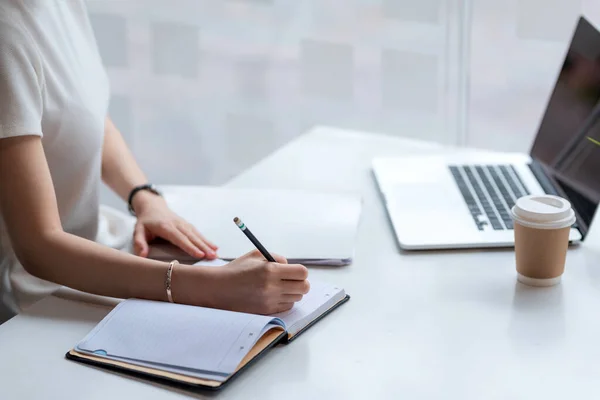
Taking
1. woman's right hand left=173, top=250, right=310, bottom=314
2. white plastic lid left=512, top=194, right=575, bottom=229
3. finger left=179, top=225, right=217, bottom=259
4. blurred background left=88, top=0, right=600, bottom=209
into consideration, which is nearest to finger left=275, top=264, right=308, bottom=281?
woman's right hand left=173, top=250, right=310, bottom=314

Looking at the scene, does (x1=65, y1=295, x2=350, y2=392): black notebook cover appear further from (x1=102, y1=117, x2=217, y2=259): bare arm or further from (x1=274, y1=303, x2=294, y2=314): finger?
(x1=102, y1=117, x2=217, y2=259): bare arm

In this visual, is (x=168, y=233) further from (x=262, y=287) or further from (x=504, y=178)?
(x=504, y=178)

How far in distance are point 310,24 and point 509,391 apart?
5.33 ft

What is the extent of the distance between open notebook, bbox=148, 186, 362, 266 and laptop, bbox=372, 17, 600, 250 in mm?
96

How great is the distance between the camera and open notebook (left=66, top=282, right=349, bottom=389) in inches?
34.3

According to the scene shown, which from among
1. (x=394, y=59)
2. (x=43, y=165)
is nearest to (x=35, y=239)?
(x=43, y=165)

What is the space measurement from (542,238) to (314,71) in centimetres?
138

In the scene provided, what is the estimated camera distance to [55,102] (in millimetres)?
1187

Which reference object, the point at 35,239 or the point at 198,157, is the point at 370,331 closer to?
the point at 35,239

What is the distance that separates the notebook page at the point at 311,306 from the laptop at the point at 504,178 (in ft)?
0.68

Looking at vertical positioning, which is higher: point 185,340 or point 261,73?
point 185,340

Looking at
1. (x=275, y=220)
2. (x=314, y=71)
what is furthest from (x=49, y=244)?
(x=314, y=71)

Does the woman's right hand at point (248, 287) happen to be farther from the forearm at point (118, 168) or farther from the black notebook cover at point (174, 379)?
the forearm at point (118, 168)

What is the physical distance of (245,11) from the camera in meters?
2.34
